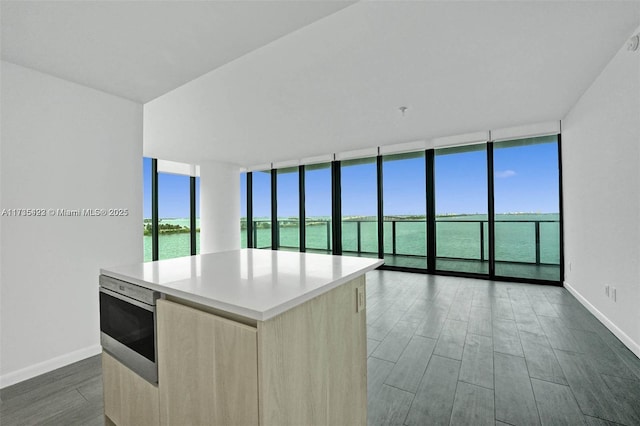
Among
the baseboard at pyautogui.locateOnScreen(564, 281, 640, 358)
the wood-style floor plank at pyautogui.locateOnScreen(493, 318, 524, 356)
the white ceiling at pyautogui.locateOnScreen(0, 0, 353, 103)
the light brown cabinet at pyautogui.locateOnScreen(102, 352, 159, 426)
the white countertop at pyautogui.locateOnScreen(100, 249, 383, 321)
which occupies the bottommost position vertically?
the wood-style floor plank at pyautogui.locateOnScreen(493, 318, 524, 356)

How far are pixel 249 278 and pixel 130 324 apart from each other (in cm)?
67

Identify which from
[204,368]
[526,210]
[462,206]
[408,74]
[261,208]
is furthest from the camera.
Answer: [261,208]

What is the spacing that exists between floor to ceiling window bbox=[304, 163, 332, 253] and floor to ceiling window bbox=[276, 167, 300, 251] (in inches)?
11.6

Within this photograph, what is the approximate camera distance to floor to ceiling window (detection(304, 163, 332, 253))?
260 inches

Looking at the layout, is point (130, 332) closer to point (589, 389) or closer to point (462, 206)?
point (589, 389)

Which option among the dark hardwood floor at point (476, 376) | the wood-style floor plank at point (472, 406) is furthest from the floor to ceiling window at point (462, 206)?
the wood-style floor plank at point (472, 406)

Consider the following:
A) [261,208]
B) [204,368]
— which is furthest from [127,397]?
[261,208]

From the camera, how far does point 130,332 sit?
1.34 meters

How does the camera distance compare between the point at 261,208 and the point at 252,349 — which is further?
the point at 261,208

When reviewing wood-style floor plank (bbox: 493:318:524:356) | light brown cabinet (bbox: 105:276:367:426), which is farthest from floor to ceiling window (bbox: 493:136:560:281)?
light brown cabinet (bbox: 105:276:367:426)

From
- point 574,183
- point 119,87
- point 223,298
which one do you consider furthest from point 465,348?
point 119,87

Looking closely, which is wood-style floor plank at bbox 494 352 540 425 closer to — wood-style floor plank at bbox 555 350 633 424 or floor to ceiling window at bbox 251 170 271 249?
wood-style floor plank at bbox 555 350 633 424

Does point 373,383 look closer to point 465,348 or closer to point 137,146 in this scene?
point 465,348

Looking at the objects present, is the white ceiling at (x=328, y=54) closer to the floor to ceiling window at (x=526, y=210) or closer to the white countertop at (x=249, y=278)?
the floor to ceiling window at (x=526, y=210)
